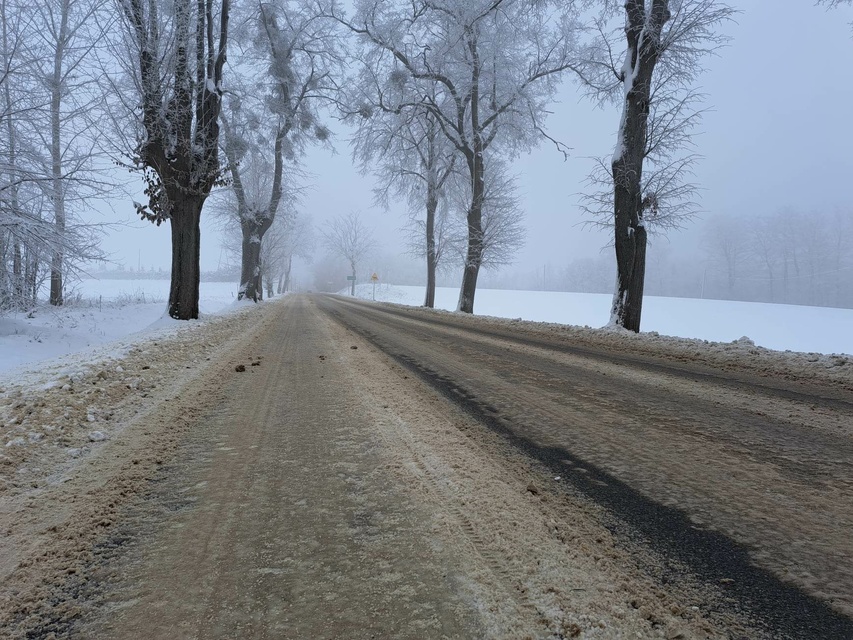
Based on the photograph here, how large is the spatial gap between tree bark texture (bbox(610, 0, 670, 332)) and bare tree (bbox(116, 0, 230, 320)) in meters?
8.60

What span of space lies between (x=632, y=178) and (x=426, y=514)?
8659 mm

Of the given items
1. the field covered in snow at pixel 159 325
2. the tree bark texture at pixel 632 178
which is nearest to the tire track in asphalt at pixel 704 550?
the field covered in snow at pixel 159 325

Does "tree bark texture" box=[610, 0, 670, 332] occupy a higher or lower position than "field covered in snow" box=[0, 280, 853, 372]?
higher

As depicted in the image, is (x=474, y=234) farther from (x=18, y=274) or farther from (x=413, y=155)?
(x=18, y=274)

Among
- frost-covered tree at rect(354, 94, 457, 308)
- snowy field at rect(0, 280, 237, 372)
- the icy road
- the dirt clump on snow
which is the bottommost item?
snowy field at rect(0, 280, 237, 372)

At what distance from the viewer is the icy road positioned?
0.91 metres

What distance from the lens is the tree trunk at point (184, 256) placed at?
873 cm

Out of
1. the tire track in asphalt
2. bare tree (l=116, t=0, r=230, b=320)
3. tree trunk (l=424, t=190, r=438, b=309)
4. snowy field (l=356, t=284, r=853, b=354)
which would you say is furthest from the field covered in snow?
the tire track in asphalt

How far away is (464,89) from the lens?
14867mm

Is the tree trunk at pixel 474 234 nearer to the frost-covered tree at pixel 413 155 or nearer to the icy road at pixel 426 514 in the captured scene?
the frost-covered tree at pixel 413 155

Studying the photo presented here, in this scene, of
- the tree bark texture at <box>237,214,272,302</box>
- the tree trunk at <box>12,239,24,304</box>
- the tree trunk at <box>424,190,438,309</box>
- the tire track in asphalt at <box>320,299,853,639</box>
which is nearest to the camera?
the tire track in asphalt at <box>320,299,853,639</box>

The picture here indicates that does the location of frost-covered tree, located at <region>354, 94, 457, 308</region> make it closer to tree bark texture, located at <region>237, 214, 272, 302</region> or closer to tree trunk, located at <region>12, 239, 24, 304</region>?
tree bark texture, located at <region>237, 214, 272, 302</region>

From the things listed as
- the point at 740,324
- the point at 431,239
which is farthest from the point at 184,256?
the point at 740,324

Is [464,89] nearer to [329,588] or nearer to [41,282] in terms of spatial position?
[41,282]
